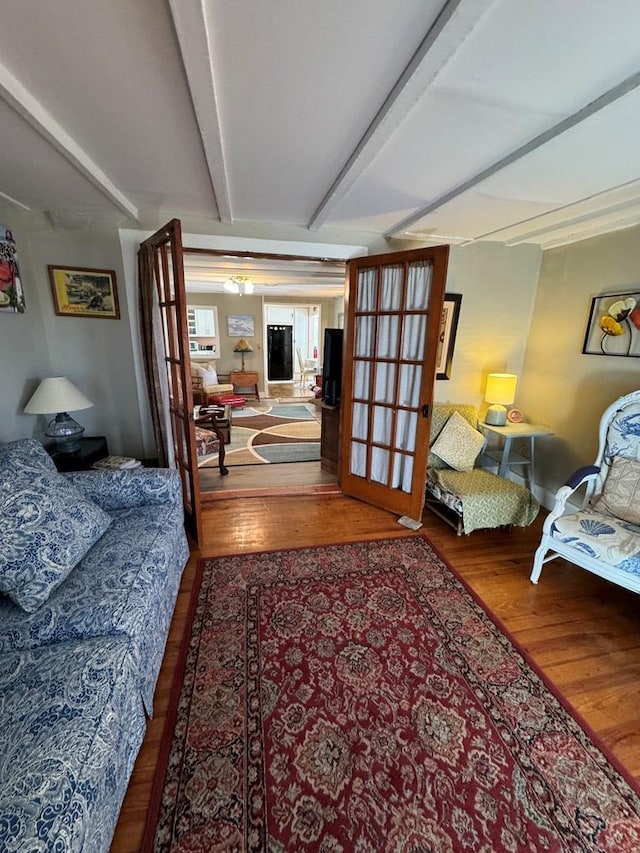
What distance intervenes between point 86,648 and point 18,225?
2836mm

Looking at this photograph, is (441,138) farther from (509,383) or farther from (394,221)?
(509,383)

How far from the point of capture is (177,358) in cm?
234

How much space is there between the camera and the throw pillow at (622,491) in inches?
78.7

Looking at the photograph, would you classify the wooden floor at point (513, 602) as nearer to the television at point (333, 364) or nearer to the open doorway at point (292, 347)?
the television at point (333, 364)

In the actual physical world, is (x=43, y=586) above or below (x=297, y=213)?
below

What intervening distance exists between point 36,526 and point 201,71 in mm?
1716

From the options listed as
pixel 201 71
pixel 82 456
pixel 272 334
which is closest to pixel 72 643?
pixel 82 456

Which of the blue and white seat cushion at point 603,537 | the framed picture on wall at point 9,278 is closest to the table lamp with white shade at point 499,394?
the blue and white seat cushion at point 603,537

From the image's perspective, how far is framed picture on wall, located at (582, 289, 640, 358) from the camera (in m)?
2.36

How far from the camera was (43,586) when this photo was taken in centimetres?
125

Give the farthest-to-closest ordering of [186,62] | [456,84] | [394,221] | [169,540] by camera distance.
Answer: [394,221] → [169,540] → [456,84] → [186,62]

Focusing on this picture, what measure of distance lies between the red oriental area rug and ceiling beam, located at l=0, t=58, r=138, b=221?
2324 mm

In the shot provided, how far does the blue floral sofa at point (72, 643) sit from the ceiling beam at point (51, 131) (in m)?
1.37

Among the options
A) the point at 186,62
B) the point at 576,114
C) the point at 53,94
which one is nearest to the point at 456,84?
the point at 576,114
